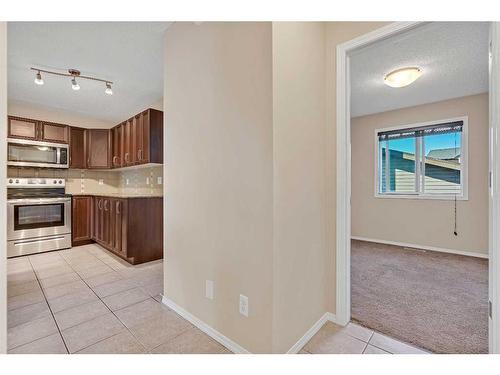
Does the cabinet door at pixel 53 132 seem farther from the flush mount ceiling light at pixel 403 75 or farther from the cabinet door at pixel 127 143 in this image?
the flush mount ceiling light at pixel 403 75

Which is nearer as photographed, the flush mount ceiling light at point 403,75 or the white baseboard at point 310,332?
the white baseboard at point 310,332

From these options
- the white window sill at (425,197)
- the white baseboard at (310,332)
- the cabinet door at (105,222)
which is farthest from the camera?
the white window sill at (425,197)

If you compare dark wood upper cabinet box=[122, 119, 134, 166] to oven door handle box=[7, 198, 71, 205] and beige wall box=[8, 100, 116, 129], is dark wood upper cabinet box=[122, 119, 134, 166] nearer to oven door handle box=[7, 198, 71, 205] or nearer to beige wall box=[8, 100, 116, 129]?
oven door handle box=[7, 198, 71, 205]

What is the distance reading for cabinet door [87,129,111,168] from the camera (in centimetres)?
425

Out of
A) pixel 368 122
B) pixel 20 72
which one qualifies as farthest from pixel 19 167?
pixel 368 122

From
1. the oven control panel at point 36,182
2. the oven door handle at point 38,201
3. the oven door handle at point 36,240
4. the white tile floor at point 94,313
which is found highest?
the oven control panel at point 36,182

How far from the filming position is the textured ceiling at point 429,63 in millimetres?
2078

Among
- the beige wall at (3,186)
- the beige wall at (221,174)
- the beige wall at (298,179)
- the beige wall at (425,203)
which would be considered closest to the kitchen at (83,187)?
the beige wall at (221,174)

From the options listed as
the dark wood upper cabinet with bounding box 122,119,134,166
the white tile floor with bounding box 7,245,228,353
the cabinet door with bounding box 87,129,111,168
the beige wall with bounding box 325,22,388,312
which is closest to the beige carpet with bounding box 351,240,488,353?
the beige wall with bounding box 325,22,388,312

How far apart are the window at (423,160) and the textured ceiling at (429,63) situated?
507mm

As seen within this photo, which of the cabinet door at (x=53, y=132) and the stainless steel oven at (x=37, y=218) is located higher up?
the cabinet door at (x=53, y=132)

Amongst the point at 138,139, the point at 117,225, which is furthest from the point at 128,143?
the point at 117,225

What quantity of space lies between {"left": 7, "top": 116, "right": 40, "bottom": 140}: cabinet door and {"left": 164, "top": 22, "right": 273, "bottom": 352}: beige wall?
126 inches
